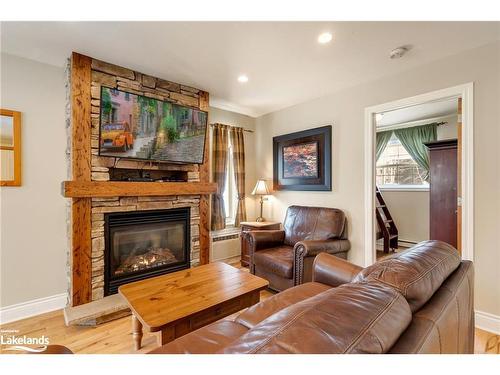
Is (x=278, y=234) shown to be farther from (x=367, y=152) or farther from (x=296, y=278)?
(x=367, y=152)

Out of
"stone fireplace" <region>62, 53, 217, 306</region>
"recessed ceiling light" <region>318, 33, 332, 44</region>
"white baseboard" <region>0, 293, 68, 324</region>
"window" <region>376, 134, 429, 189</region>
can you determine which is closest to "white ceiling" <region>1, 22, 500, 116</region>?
"recessed ceiling light" <region>318, 33, 332, 44</region>

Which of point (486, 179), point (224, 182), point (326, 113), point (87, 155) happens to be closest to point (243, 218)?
point (224, 182)

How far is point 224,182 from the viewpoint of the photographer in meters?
3.63

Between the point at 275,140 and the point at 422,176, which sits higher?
the point at 275,140

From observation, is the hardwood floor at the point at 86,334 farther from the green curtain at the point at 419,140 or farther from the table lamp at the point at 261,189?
the green curtain at the point at 419,140

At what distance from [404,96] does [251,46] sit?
1701 millimetres

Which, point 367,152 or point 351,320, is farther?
point 367,152

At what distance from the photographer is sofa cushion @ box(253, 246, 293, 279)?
237 centimetres

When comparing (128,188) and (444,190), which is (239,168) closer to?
(128,188)

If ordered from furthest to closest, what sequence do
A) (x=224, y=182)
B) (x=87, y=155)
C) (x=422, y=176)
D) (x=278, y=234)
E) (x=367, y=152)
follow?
(x=422, y=176), (x=224, y=182), (x=278, y=234), (x=367, y=152), (x=87, y=155)

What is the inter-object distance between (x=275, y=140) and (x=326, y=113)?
0.92 meters

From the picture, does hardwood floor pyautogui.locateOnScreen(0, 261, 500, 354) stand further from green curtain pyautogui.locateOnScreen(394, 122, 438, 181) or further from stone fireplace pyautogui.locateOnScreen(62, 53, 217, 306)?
green curtain pyautogui.locateOnScreen(394, 122, 438, 181)
